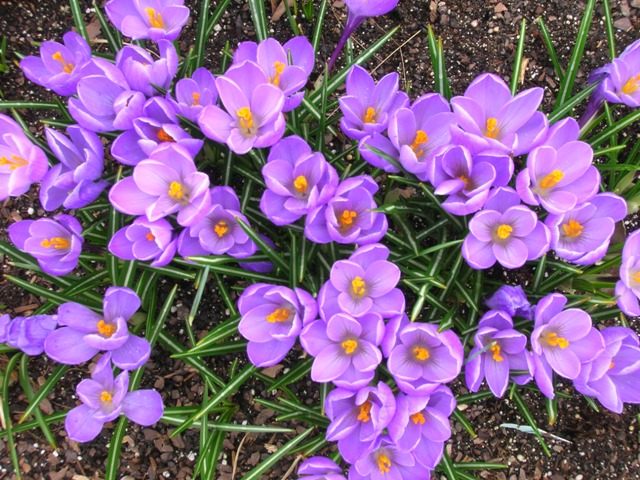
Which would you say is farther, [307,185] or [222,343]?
[222,343]

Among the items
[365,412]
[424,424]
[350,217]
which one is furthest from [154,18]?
[424,424]

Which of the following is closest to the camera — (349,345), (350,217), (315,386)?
(349,345)

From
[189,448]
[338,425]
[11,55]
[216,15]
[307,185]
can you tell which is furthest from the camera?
[11,55]

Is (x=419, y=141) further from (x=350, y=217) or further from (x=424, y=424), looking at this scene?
(x=424, y=424)

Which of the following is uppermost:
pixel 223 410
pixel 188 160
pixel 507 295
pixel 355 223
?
pixel 188 160

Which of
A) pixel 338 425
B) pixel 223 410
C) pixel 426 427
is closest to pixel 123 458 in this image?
pixel 223 410

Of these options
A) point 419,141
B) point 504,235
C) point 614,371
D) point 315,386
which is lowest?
point 315,386

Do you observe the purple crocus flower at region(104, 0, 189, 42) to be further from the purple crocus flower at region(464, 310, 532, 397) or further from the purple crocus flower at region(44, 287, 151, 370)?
the purple crocus flower at region(464, 310, 532, 397)

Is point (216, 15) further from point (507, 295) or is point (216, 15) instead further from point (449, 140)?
point (507, 295)
